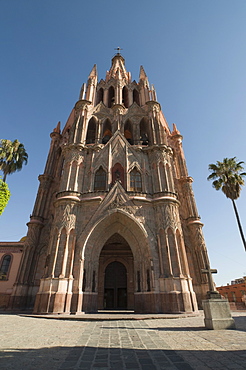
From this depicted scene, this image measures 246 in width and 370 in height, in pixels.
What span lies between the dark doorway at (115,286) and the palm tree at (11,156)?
15.2 metres

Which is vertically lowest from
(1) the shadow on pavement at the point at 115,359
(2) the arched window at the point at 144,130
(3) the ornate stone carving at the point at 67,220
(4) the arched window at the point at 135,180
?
(1) the shadow on pavement at the point at 115,359

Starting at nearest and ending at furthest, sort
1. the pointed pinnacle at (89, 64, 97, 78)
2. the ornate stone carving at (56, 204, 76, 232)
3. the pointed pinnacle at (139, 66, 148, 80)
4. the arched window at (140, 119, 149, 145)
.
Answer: the ornate stone carving at (56, 204, 76, 232)
the arched window at (140, 119, 149, 145)
the pointed pinnacle at (89, 64, 97, 78)
the pointed pinnacle at (139, 66, 148, 80)

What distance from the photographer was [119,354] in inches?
183

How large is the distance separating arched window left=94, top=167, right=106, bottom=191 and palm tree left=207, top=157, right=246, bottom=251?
11643mm

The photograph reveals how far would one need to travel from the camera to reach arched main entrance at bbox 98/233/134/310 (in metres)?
20.7

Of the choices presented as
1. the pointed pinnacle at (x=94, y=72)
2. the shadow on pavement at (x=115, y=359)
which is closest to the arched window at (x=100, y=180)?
the shadow on pavement at (x=115, y=359)

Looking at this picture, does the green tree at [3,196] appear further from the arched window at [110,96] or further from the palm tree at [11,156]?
the arched window at [110,96]

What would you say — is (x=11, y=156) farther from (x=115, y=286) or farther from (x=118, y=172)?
(x=115, y=286)

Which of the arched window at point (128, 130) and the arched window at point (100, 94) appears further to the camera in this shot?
the arched window at point (100, 94)

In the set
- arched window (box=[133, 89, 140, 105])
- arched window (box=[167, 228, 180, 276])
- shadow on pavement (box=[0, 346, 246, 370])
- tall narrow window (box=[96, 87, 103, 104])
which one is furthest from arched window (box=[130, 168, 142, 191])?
tall narrow window (box=[96, 87, 103, 104])

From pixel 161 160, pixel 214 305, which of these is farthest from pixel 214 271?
pixel 161 160

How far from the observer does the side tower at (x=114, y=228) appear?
606 inches

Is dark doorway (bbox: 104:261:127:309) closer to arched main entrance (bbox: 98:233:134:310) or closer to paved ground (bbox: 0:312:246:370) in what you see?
arched main entrance (bbox: 98:233:134:310)

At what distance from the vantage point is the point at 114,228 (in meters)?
18.4
